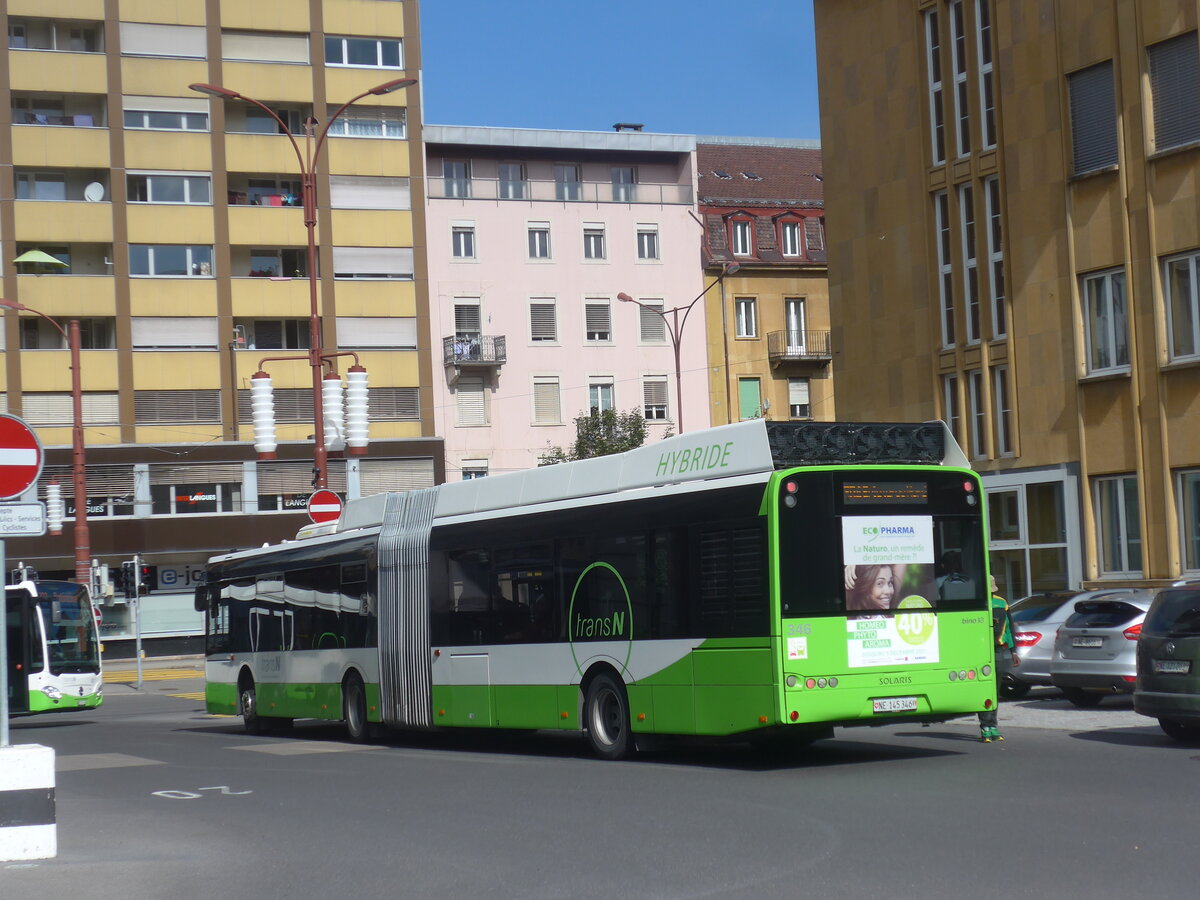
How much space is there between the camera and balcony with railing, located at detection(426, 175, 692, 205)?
205ft

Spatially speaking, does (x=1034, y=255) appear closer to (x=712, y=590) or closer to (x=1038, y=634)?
(x=1038, y=634)

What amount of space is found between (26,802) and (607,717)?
733 centimetres

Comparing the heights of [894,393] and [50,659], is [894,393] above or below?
above

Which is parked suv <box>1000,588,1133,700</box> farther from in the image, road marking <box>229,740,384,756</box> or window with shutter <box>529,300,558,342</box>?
window with shutter <box>529,300,558,342</box>

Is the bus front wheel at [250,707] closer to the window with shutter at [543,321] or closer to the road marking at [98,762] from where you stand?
the road marking at [98,762]

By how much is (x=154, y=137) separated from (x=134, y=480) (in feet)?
38.9

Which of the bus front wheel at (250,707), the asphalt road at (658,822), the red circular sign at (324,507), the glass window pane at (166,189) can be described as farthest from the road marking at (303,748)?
the glass window pane at (166,189)

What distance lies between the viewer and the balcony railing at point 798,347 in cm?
6475

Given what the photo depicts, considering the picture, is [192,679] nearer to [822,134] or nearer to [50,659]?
[50,659]

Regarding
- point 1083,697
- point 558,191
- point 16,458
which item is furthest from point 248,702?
point 558,191

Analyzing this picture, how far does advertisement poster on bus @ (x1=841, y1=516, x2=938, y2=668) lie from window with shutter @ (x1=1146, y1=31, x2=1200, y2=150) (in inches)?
643

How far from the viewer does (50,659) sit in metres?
29.1

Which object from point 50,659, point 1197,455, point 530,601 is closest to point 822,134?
point 1197,455

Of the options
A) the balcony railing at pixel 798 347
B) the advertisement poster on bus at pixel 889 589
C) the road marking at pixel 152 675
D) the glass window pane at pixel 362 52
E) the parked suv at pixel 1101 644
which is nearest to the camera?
the advertisement poster on bus at pixel 889 589
